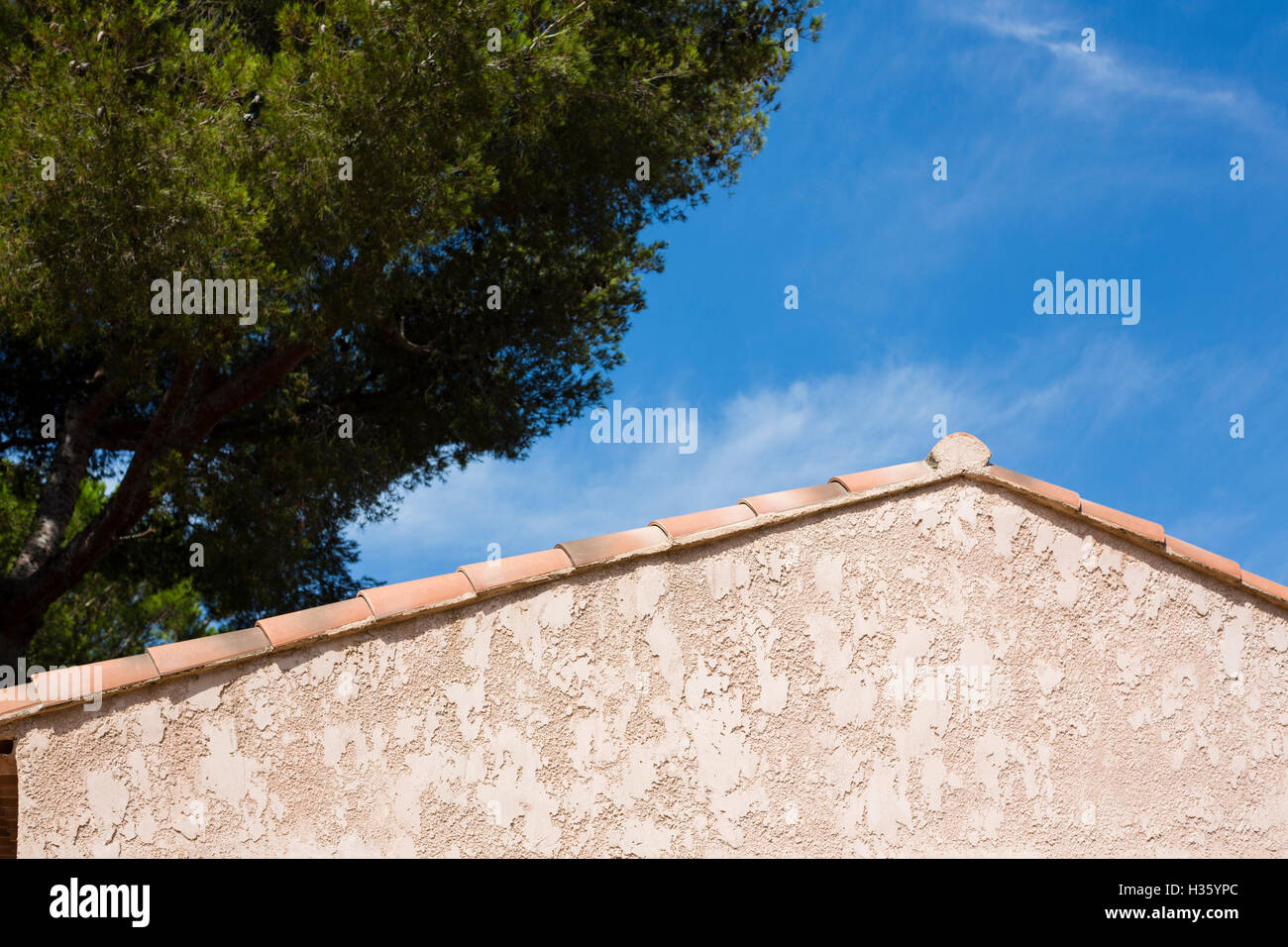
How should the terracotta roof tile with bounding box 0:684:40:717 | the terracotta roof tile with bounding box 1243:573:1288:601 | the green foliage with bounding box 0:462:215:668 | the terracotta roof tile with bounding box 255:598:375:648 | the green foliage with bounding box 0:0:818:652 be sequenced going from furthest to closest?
the green foliage with bounding box 0:462:215:668, the green foliage with bounding box 0:0:818:652, the terracotta roof tile with bounding box 1243:573:1288:601, the terracotta roof tile with bounding box 255:598:375:648, the terracotta roof tile with bounding box 0:684:40:717

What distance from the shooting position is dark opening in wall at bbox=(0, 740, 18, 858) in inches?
154

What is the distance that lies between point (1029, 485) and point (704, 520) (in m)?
1.61

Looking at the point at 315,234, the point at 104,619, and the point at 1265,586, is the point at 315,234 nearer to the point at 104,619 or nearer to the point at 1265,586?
the point at 1265,586

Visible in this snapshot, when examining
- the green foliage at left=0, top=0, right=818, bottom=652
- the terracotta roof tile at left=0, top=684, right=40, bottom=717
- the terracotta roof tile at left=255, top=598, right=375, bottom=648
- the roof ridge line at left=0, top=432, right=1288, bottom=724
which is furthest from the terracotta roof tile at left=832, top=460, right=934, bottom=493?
the green foliage at left=0, top=0, right=818, bottom=652

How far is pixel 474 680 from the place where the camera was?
4.18 m

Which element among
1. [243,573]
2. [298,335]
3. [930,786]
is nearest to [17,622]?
[243,573]

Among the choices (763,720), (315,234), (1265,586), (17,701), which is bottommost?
(763,720)

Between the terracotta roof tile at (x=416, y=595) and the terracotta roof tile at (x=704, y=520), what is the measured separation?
0.92 metres

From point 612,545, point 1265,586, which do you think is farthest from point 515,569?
point 1265,586

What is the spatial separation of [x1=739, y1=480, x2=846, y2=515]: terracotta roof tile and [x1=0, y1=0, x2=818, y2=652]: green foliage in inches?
223

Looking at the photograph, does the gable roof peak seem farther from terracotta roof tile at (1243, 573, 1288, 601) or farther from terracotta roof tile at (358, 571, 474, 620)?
terracotta roof tile at (358, 571, 474, 620)

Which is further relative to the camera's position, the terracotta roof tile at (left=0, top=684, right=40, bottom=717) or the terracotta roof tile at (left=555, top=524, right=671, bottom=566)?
the terracotta roof tile at (left=555, top=524, right=671, bottom=566)

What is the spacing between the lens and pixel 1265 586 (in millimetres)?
4969

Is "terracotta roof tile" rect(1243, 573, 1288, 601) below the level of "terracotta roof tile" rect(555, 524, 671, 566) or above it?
below
